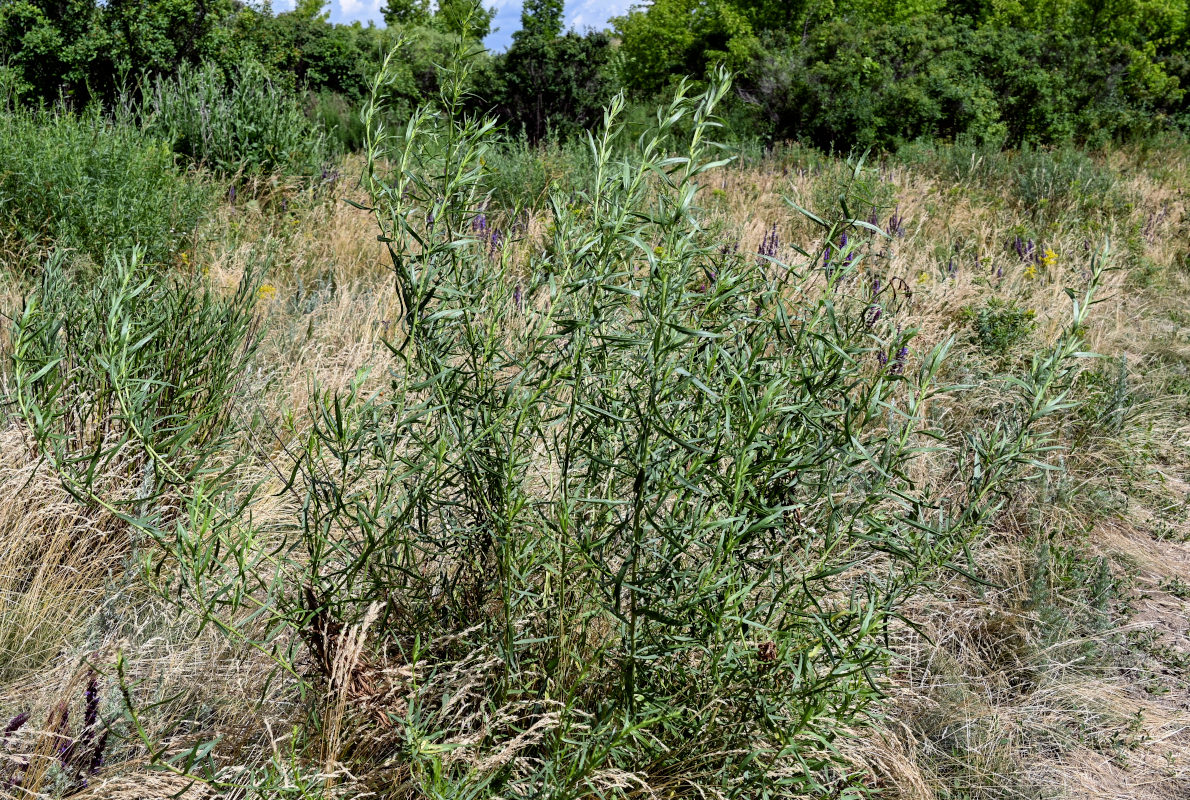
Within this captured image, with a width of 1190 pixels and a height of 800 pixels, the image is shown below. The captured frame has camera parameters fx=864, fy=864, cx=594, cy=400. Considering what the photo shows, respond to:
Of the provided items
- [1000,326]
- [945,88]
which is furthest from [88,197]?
[945,88]

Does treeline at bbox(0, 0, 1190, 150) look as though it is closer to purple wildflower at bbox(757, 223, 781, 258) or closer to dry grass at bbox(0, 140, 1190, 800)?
purple wildflower at bbox(757, 223, 781, 258)

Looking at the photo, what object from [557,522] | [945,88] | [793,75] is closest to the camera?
[557,522]

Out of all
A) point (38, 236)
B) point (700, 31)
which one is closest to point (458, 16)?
point (38, 236)

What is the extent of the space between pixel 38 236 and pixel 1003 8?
19.4 metres

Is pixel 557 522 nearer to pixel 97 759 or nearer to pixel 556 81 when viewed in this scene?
pixel 97 759

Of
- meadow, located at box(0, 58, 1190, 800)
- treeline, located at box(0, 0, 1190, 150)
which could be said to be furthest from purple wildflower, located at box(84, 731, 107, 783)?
treeline, located at box(0, 0, 1190, 150)

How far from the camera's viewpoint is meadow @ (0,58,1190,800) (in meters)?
1.58

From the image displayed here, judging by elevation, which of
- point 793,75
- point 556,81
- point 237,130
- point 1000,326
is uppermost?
point 793,75

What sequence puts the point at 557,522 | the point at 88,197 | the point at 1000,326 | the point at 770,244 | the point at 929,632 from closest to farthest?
the point at 557,522, the point at 929,632, the point at 88,197, the point at 1000,326, the point at 770,244

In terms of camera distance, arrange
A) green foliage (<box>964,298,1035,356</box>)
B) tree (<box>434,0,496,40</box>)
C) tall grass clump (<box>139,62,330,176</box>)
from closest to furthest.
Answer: tree (<box>434,0,496,40</box>)
green foliage (<box>964,298,1035,356</box>)
tall grass clump (<box>139,62,330,176</box>)

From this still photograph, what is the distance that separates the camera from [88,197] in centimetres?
446

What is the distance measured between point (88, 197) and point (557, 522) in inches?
→ 154

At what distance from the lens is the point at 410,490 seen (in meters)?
1.72

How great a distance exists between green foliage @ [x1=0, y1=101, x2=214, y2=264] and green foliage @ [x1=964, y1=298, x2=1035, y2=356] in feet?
14.3
